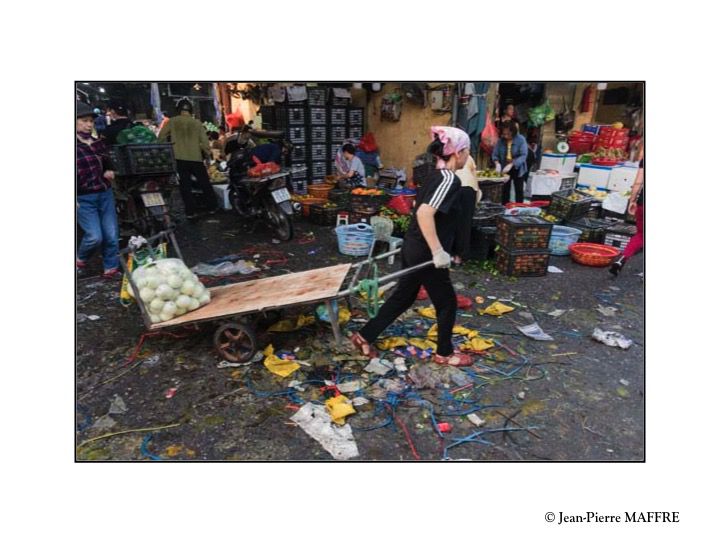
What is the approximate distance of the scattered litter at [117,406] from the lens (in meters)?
3.44

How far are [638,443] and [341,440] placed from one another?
2.18 meters

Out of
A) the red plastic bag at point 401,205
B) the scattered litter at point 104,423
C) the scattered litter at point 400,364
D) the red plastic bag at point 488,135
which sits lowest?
the scattered litter at point 104,423

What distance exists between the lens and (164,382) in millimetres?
3764

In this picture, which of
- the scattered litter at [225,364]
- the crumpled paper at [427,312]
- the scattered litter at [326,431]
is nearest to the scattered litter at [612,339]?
the crumpled paper at [427,312]

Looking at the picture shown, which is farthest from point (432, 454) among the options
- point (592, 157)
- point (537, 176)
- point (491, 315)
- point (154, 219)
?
point (592, 157)

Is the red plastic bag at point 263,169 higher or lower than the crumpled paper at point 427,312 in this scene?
higher

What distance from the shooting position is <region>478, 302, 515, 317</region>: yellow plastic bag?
16.5ft

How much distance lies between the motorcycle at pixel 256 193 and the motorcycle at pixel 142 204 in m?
1.36

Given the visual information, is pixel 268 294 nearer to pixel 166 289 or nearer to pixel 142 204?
pixel 166 289

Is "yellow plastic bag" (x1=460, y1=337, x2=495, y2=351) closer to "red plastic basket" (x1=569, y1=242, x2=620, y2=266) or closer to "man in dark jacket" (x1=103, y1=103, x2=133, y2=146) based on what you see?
"red plastic basket" (x1=569, y1=242, x2=620, y2=266)

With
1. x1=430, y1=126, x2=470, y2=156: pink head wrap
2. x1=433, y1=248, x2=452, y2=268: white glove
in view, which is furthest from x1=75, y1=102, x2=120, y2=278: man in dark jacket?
x1=433, y1=248, x2=452, y2=268: white glove

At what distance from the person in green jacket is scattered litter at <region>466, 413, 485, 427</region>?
7194 millimetres

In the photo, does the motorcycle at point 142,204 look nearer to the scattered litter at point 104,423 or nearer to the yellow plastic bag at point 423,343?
the scattered litter at point 104,423

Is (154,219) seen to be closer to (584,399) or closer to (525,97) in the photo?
(584,399)
